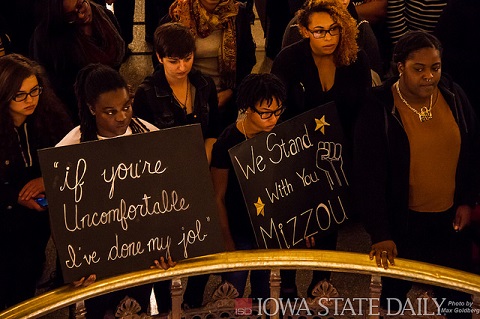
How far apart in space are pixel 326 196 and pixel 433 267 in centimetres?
73

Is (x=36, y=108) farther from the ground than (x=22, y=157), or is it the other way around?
(x=36, y=108)

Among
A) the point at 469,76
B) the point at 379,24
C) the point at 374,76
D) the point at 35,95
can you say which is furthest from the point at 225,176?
the point at 379,24

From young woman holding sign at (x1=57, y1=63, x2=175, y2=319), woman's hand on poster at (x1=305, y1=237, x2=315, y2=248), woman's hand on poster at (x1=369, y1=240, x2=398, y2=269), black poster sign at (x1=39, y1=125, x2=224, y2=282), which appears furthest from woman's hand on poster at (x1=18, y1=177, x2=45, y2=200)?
woman's hand on poster at (x1=369, y1=240, x2=398, y2=269)

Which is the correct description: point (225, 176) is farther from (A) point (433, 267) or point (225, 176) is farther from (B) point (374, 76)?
(B) point (374, 76)

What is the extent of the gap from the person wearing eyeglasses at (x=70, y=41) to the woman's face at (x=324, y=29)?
1.29m

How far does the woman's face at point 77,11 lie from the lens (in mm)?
4949

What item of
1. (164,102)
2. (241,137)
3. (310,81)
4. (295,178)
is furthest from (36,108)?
(310,81)

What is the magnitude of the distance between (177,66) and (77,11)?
3.11 feet

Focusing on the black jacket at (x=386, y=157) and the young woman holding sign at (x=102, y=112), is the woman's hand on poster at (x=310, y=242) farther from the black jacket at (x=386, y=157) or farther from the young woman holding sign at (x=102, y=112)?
the young woman holding sign at (x=102, y=112)

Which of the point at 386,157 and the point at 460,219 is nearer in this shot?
the point at 386,157

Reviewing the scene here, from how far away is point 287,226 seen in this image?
4.00m

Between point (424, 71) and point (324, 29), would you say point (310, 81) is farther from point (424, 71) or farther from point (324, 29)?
point (424, 71)

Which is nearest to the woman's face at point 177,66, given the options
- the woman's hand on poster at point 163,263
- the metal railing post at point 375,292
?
the woman's hand on poster at point 163,263

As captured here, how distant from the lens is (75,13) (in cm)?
500
